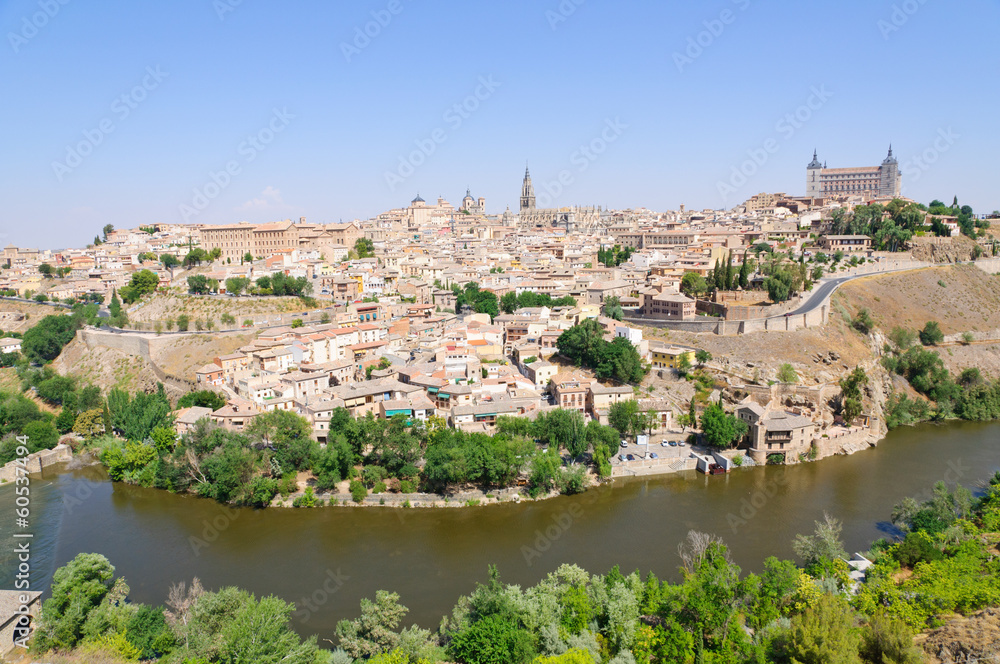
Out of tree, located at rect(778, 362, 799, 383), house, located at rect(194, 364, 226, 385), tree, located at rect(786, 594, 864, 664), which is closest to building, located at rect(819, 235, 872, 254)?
tree, located at rect(778, 362, 799, 383)

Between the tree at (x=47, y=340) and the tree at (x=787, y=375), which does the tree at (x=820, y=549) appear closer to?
the tree at (x=787, y=375)

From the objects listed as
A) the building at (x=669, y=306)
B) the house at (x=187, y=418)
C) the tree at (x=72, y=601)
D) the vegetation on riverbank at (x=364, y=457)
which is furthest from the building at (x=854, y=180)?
the tree at (x=72, y=601)

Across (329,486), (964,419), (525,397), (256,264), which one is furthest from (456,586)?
(256,264)

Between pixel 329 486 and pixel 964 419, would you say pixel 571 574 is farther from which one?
pixel 964 419

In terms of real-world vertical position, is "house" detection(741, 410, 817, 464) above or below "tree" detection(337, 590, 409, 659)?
above

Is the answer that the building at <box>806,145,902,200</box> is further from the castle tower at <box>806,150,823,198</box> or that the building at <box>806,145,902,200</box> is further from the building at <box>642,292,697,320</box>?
the building at <box>642,292,697,320</box>

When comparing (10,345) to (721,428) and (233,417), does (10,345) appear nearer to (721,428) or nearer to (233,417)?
(233,417)

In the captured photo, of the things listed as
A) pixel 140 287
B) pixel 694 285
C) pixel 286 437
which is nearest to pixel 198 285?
pixel 140 287
